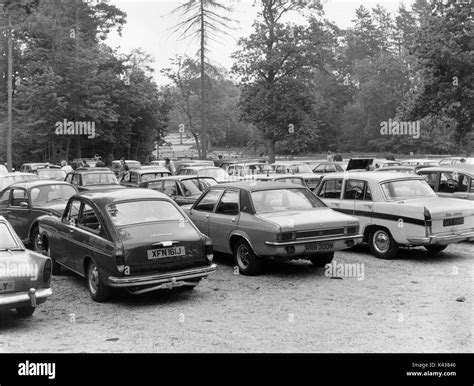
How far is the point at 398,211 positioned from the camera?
10477 mm

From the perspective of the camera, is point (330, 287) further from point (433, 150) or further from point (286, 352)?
point (433, 150)

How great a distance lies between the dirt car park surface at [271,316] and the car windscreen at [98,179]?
821cm

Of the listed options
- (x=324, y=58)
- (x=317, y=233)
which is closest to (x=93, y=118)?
(x=324, y=58)

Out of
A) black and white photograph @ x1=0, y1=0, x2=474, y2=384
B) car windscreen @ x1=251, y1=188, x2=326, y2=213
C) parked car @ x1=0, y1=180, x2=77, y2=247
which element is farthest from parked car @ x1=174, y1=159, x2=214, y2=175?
car windscreen @ x1=251, y1=188, x2=326, y2=213

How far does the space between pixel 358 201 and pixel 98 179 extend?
9.56 m

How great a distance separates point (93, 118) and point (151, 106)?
38.6 ft

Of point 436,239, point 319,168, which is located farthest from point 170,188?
point 319,168

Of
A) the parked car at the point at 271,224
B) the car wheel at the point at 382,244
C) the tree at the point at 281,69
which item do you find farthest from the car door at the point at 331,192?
the tree at the point at 281,69

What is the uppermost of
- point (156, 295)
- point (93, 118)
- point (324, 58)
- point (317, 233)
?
point (324, 58)

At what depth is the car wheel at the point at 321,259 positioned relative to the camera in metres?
10.1

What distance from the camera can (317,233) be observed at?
913 centimetres

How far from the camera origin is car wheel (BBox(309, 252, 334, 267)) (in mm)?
10086

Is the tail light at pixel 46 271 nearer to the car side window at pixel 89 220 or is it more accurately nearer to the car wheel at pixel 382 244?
the car side window at pixel 89 220

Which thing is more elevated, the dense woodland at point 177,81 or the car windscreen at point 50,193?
the dense woodland at point 177,81
